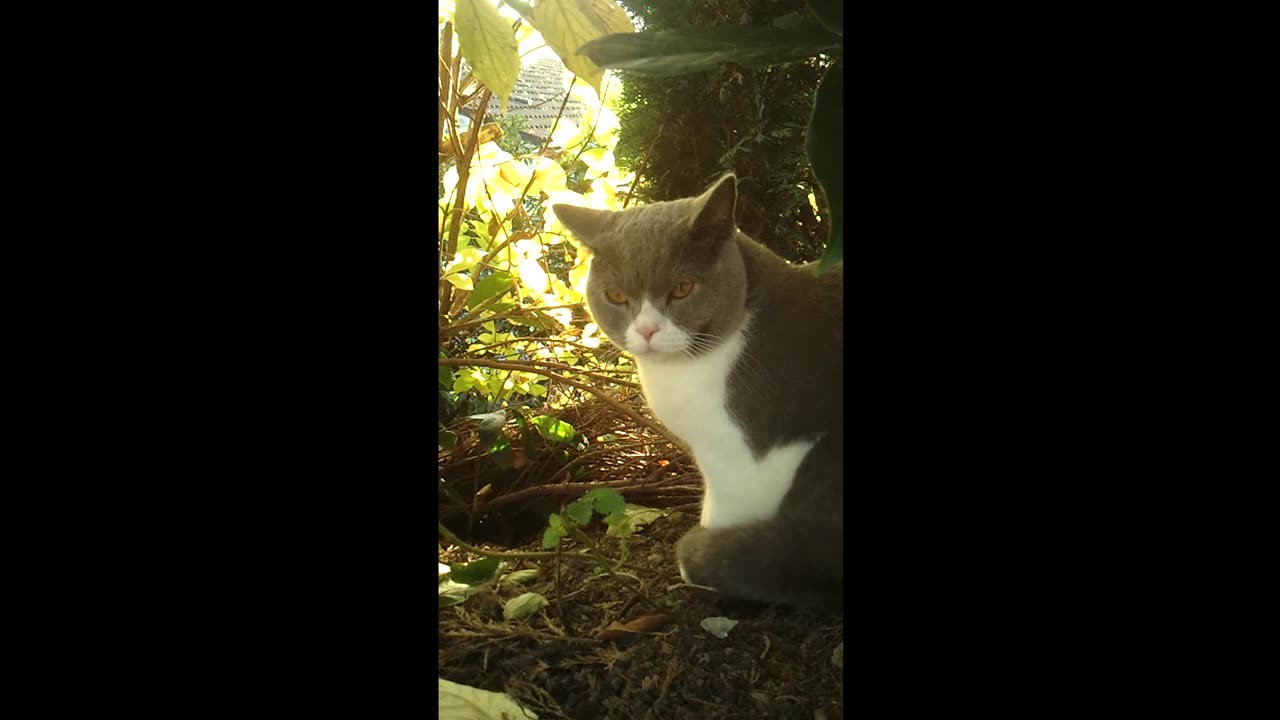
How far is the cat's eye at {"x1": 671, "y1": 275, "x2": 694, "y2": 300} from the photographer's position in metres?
0.73

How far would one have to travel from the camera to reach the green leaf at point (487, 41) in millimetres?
599

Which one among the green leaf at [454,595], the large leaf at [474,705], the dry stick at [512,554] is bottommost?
the large leaf at [474,705]

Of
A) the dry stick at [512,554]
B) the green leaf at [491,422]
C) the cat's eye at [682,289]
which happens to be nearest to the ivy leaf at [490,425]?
the green leaf at [491,422]

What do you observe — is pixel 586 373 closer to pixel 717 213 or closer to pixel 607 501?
pixel 607 501

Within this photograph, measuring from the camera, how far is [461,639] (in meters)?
0.61

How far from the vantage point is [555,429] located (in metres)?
0.89

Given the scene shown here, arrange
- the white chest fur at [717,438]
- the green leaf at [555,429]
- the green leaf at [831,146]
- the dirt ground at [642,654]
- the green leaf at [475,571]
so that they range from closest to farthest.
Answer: the green leaf at [831,146] < the dirt ground at [642,654] < the green leaf at [475,571] < the white chest fur at [717,438] < the green leaf at [555,429]

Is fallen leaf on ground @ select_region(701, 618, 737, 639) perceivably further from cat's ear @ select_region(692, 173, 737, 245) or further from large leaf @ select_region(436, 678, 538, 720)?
cat's ear @ select_region(692, 173, 737, 245)

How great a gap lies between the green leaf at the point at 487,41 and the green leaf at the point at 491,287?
0.34 meters

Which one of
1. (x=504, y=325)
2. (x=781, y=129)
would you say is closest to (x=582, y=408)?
(x=504, y=325)

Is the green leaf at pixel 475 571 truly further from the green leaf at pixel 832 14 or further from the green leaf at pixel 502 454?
the green leaf at pixel 832 14

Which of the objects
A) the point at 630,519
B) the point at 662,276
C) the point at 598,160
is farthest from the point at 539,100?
the point at 630,519

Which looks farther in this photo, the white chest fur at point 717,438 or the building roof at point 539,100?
the white chest fur at point 717,438
